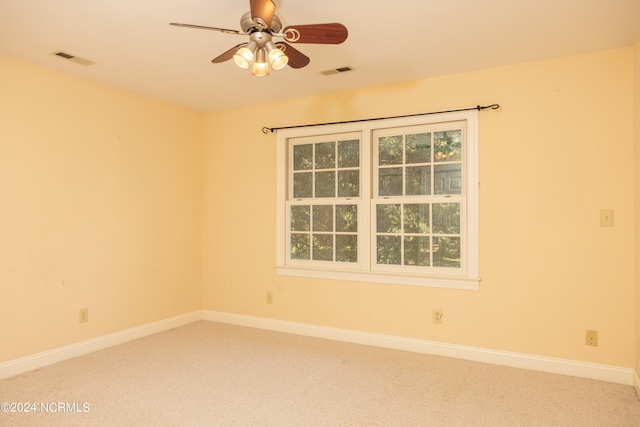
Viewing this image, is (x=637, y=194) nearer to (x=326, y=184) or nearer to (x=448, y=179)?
(x=448, y=179)

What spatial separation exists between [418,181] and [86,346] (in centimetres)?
331

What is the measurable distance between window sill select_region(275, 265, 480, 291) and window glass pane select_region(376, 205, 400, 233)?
423mm

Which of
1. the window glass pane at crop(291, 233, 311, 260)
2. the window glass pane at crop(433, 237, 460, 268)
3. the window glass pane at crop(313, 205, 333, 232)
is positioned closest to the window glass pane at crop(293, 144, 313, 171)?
the window glass pane at crop(313, 205, 333, 232)

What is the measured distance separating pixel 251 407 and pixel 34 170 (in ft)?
8.31

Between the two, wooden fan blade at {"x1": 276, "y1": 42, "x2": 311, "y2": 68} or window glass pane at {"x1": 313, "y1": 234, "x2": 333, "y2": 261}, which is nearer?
wooden fan blade at {"x1": 276, "y1": 42, "x2": 311, "y2": 68}

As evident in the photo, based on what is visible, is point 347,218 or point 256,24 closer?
point 256,24

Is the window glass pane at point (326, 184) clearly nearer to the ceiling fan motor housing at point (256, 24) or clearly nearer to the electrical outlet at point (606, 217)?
the ceiling fan motor housing at point (256, 24)

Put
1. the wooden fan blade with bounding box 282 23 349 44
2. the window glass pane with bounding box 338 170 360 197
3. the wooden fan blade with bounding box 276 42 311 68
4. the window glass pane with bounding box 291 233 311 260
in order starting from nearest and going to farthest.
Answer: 1. the wooden fan blade with bounding box 282 23 349 44
2. the wooden fan blade with bounding box 276 42 311 68
3. the window glass pane with bounding box 338 170 360 197
4. the window glass pane with bounding box 291 233 311 260

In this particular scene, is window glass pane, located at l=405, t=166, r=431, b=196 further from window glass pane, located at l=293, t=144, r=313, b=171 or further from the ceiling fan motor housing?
the ceiling fan motor housing

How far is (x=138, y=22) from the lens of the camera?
8.55ft

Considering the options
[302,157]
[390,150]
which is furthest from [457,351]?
[302,157]

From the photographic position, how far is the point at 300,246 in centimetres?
436

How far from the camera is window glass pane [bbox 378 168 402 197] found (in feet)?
12.6

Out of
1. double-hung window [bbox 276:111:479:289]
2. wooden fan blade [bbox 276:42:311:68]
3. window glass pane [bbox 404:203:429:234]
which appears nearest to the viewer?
wooden fan blade [bbox 276:42:311:68]
